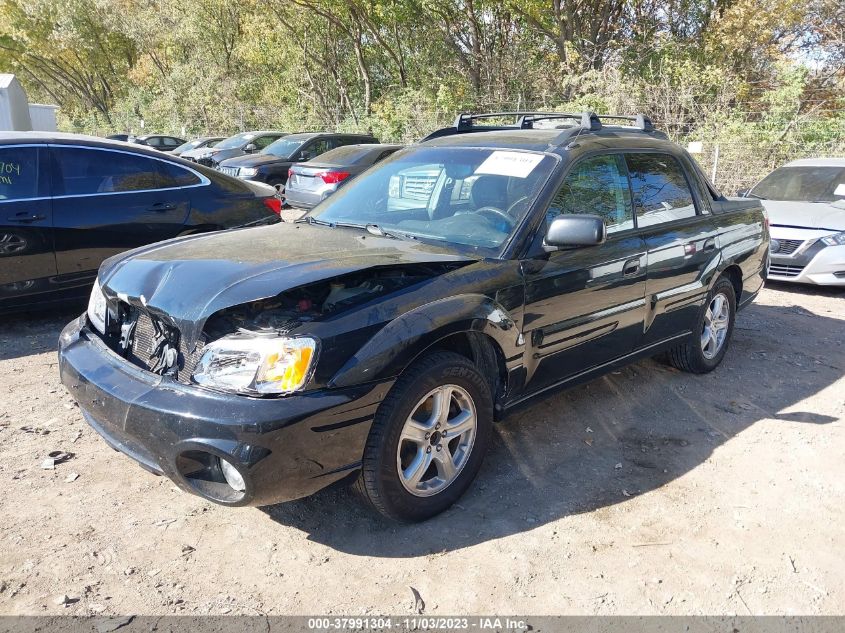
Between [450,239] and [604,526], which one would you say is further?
[450,239]

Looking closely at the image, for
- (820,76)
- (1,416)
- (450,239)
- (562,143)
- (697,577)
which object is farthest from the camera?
(820,76)

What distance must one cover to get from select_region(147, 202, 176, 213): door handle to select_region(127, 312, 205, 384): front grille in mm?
3258

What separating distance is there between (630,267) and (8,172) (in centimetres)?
479

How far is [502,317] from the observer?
325cm

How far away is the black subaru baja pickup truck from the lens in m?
2.60

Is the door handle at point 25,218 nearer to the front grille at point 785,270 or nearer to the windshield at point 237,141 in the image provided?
the front grille at point 785,270

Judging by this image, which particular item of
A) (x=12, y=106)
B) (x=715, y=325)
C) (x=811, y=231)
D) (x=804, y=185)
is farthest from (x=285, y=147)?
(x=12, y=106)

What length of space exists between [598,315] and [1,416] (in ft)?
11.8

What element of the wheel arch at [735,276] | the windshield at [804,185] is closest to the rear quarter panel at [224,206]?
the wheel arch at [735,276]

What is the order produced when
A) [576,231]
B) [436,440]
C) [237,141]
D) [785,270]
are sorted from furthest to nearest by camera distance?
[237,141] < [785,270] < [576,231] < [436,440]

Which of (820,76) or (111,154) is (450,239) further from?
(820,76)

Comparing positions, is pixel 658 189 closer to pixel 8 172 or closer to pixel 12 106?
pixel 8 172

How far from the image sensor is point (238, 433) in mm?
2480

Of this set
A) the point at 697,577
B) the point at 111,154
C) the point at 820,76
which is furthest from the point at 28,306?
the point at 820,76
